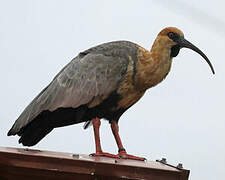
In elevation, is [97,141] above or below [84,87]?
below

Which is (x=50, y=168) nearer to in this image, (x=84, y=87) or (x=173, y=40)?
(x=84, y=87)

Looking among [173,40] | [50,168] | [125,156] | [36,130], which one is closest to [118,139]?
[125,156]

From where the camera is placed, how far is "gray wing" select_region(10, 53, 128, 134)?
126 inches

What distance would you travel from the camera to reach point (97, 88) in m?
3.19

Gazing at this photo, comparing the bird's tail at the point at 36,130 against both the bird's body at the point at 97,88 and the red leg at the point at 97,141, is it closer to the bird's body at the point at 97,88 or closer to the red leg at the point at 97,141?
the bird's body at the point at 97,88

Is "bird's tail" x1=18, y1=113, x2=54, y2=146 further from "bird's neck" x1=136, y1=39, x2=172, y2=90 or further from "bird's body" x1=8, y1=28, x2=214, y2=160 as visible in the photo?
"bird's neck" x1=136, y1=39, x2=172, y2=90

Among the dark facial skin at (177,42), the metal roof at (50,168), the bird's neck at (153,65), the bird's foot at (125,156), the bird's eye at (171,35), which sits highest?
the bird's eye at (171,35)

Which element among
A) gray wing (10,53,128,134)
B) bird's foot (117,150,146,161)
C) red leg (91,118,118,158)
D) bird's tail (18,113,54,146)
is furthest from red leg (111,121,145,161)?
bird's tail (18,113,54,146)

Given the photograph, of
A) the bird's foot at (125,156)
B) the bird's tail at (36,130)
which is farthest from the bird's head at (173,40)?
the bird's tail at (36,130)

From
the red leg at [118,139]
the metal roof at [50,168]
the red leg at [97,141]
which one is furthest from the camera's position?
the red leg at [118,139]

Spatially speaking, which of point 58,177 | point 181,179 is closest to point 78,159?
point 58,177

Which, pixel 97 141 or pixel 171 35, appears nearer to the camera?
pixel 97 141

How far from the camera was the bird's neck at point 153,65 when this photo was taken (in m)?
3.25

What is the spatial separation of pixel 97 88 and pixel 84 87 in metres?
0.10
